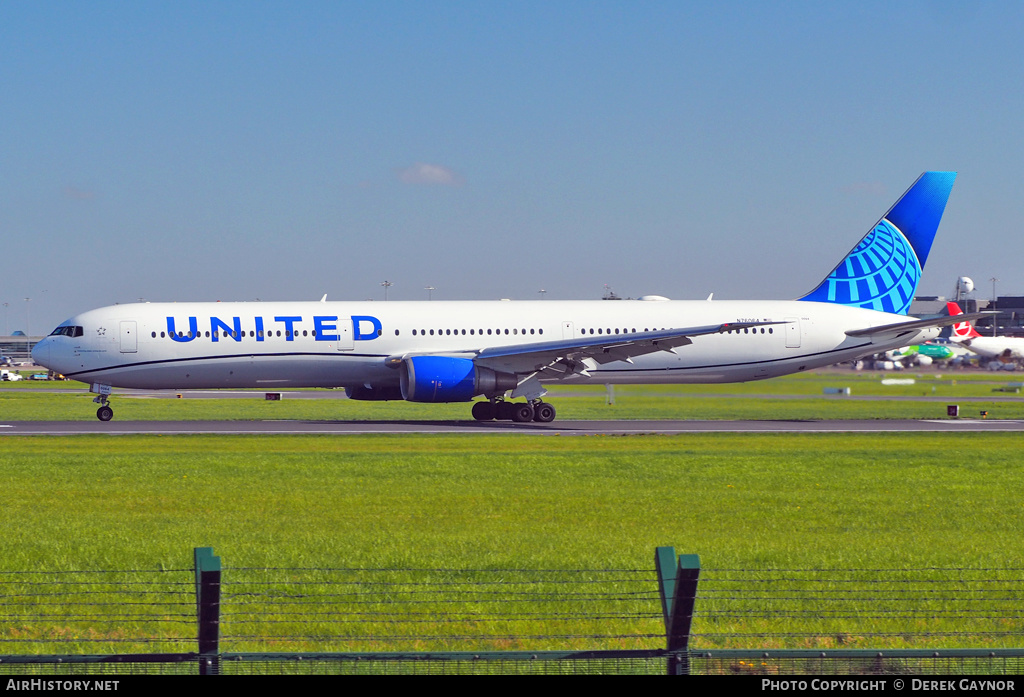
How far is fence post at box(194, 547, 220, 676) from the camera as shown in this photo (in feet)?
25.2

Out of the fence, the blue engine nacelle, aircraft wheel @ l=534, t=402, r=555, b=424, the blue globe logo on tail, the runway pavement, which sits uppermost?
the blue globe logo on tail

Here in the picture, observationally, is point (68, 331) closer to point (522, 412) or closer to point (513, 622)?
point (522, 412)

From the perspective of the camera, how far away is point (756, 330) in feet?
150

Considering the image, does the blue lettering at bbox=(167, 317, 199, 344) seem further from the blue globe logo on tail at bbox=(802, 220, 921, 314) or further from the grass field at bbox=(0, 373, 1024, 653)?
the blue globe logo on tail at bbox=(802, 220, 921, 314)

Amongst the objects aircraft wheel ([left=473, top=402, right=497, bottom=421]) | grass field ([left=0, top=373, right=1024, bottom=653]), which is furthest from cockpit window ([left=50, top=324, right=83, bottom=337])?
aircraft wheel ([left=473, top=402, right=497, bottom=421])

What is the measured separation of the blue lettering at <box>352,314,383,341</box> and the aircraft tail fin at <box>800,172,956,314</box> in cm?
1816

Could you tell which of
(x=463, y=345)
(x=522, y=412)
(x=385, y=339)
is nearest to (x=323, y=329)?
(x=385, y=339)

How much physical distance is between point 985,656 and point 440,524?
10769 mm

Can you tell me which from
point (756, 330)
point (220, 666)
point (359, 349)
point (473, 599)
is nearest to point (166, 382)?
point (359, 349)

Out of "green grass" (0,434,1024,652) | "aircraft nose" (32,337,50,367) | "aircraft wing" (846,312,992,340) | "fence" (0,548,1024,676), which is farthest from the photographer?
"aircraft wing" (846,312,992,340)

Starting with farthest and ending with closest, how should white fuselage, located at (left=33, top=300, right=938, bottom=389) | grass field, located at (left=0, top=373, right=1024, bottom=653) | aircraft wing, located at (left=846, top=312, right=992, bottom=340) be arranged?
aircraft wing, located at (left=846, top=312, right=992, bottom=340) → white fuselage, located at (left=33, top=300, right=938, bottom=389) → grass field, located at (left=0, top=373, right=1024, bottom=653)

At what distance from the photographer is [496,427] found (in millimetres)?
40344

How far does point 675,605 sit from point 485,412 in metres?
35.8

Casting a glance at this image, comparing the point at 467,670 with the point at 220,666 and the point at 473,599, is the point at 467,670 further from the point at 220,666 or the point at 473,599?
the point at 473,599
